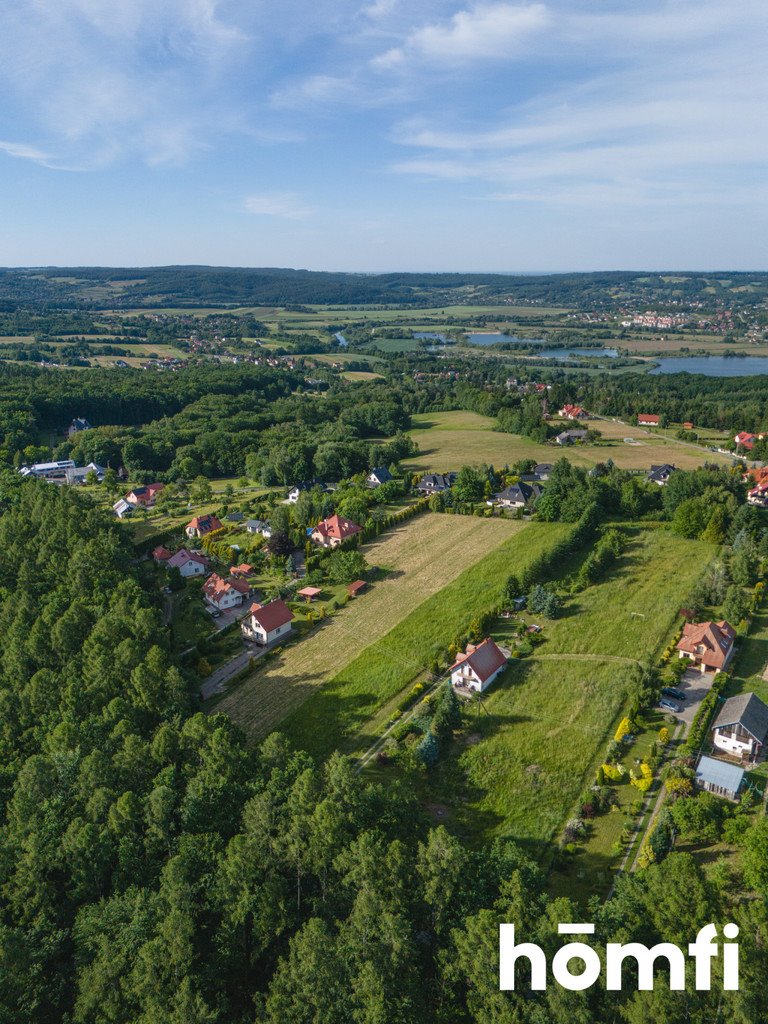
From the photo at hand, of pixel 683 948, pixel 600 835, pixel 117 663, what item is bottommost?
pixel 600 835

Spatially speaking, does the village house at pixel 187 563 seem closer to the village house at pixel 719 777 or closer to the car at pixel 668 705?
the car at pixel 668 705

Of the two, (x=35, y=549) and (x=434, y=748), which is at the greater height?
(x=35, y=549)

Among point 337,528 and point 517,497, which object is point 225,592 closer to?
point 337,528

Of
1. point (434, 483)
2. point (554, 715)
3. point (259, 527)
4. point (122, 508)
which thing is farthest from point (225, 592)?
point (434, 483)

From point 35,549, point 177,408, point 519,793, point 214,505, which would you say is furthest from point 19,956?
point 177,408

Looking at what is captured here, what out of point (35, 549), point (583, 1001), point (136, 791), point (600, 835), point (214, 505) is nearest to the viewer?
point (583, 1001)

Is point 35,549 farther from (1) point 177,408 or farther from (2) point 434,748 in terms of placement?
(1) point 177,408

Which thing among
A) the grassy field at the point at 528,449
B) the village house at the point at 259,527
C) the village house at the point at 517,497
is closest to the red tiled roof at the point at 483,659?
the village house at the point at 259,527

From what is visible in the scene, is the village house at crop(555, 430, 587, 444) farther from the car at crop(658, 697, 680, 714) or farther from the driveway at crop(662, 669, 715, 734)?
the car at crop(658, 697, 680, 714)
